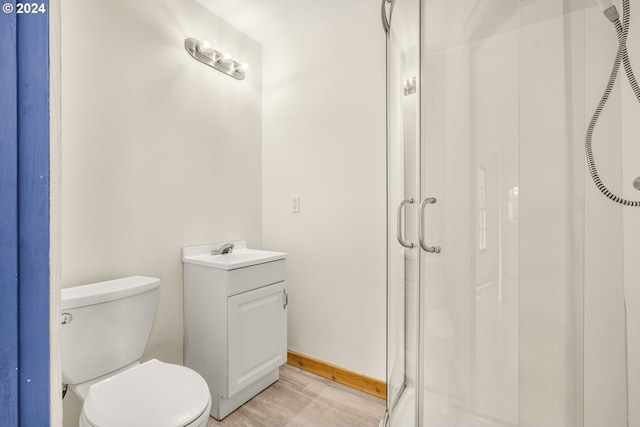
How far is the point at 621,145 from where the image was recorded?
966 mm

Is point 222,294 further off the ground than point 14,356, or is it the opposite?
point 14,356

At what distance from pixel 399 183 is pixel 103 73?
61.1 inches

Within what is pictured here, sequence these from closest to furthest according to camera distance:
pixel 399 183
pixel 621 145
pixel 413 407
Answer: pixel 621 145
pixel 413 407
pixel 399 183

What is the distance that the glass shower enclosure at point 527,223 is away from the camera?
37.3 inches

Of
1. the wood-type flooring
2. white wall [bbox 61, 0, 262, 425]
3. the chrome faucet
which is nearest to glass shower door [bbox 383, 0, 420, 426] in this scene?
the wood-type flooring

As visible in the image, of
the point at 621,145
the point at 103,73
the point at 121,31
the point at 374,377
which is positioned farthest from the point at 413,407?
the point at 121,31

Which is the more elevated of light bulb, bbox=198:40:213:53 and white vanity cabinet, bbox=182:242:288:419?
light bulb, bbox=198:40:213:53

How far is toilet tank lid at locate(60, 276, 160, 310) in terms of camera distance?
1.20m

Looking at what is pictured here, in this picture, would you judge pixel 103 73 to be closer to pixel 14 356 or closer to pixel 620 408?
pixel 14 356

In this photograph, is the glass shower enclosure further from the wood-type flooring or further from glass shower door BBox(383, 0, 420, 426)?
the wood-type flooring

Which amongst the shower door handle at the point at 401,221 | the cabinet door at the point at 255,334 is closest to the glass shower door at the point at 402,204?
the shower door handle at the point at 401,221

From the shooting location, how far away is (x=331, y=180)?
6.79ft

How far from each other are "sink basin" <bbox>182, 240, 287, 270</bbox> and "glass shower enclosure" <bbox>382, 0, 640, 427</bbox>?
0.95 meters

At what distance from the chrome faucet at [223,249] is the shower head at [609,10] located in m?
1.97
